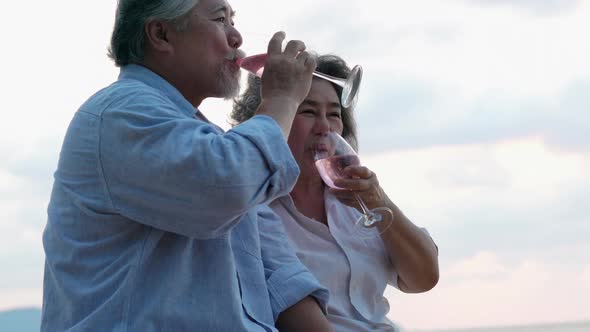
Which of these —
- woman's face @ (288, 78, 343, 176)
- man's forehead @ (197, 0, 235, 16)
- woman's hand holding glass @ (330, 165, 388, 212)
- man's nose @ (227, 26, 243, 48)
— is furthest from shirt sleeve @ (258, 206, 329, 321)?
man's forehead @ (197, 0, 235, 16)

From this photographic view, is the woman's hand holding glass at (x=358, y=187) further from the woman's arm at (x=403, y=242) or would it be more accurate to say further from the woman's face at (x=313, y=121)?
the woman's face at (x=313, y=121)

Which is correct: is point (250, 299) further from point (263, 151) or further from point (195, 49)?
point (195, 49)

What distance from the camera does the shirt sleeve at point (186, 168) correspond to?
220 centimetres

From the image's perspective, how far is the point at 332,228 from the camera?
340 cm

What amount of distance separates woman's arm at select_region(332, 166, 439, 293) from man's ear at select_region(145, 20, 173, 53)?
81 cm

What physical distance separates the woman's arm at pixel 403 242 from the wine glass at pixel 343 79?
11.3 inches

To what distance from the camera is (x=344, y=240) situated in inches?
133

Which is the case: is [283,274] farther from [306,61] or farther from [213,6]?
[213,6]

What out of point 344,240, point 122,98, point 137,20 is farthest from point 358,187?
point 122,98

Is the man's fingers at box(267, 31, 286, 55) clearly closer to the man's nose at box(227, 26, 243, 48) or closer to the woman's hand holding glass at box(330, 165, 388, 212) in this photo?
the man's nose at box(227, 26, 243, 48)

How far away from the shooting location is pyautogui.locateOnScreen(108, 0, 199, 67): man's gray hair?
8.76 feet

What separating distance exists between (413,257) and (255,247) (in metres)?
0.89

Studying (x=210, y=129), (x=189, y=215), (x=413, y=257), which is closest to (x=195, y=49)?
(x=210, y=129)

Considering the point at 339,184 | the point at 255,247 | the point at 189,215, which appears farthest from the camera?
the point at 339,184
